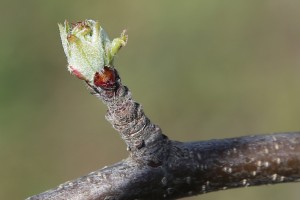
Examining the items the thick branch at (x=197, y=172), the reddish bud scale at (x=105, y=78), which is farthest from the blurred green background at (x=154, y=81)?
the reddish bud scale at (x=105, y=78)

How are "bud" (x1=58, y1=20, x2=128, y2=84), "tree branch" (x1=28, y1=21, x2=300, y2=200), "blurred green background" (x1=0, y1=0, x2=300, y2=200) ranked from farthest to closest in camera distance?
"blurred green background" (x1=0, y1=0, x2=300, y2=200)
"tree branch" (x1=28, y1=21, x2=300, y2=200)
"bud" (x1=58, y1=20, x2=128, y2=84)

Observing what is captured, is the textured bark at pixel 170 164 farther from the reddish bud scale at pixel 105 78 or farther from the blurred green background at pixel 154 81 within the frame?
the blurred green background at pixel 154 81

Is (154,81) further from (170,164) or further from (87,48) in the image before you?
(87,48)

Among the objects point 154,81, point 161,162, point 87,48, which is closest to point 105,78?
point 87,48

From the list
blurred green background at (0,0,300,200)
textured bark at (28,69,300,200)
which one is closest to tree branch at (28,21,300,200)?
textured bark at (28,69,300,200)

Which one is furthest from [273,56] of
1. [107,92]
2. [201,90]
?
[107,92]

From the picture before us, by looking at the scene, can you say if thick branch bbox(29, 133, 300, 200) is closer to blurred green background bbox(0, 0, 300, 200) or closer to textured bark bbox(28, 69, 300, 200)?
textured bark bbox(28, 69, 300, 200)

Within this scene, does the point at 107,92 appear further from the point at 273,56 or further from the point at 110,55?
the point at 273,56
